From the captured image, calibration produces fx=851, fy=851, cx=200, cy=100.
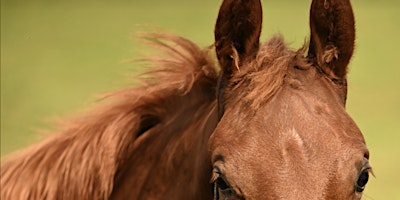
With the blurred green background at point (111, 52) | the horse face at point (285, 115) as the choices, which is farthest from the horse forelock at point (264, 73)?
the blurred green background at point (111, 52)

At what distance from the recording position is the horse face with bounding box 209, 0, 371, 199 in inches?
102

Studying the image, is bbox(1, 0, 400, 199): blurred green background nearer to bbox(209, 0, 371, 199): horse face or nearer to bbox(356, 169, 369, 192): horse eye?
bbox(209, 0, 371, 199): horse face

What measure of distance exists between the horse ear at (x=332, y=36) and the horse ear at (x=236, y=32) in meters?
0.20

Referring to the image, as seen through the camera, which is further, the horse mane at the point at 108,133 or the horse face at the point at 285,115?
the horse mane at the point at 108,133

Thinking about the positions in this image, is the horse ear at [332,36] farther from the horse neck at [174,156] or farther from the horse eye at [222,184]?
the horse eye at [222,184]

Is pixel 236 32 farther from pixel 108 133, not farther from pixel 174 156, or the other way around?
pixel 108 133

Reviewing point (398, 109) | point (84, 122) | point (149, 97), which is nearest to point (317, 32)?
point (149, 97)

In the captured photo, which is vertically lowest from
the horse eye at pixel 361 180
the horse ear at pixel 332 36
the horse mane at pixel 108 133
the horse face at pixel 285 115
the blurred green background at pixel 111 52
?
the blurred green background at pixel 111 52

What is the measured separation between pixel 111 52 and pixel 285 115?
8.06 meters

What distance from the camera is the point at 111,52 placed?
10.7m

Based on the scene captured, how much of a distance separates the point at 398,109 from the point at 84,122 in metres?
6.43

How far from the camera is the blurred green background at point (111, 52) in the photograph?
8.93m

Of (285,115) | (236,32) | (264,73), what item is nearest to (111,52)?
(236,32)

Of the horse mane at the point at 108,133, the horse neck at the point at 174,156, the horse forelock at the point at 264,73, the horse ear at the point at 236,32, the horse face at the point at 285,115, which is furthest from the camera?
the horse mane at the point at 108,133
